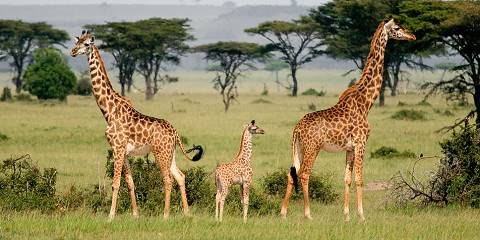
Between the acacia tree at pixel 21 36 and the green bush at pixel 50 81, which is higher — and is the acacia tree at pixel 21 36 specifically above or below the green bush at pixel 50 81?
above

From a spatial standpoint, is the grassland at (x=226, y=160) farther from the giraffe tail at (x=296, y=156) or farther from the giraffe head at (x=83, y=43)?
the giraffe head at (x=83, y=43)

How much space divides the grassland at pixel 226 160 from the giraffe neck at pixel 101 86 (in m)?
1.46

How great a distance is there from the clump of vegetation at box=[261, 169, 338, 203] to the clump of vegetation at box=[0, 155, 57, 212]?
15.1 feet

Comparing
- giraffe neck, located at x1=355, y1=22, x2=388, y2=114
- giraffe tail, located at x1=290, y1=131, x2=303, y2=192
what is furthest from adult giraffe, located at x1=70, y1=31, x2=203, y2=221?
giraffe neck, located at x1=355, y1=22, x2=388, y2=114

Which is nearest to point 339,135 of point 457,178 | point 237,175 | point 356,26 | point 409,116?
point 237,175

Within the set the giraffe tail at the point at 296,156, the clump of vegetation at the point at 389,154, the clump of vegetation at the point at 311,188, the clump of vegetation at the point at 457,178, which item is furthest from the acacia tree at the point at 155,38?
the giraffe tail at the point at 296,156

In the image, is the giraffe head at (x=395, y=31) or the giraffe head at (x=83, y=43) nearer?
the giraffe head at (x=83, y=43)

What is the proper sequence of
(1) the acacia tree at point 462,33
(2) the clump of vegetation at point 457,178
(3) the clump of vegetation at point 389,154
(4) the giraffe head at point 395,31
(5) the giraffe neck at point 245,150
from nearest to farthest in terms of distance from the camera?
1. (5) the giraffe neck at point 245,150
2. (4) the giraffe head at point 395,31
3. (2) the clump of vegetation at point 457,178
4. (3) the clump of vegetation at point 389,154
5. (1) the acacia tree at point 462,33

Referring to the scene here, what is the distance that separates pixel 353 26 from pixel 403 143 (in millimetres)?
27235

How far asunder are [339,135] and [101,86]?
3187 mm

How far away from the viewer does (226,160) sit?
2438cm

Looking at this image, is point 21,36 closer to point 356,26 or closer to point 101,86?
point 356,26

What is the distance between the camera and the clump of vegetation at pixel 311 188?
16938mm

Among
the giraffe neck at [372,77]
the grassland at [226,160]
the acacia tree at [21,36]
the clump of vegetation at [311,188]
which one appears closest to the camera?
the grassland at [226,160]
